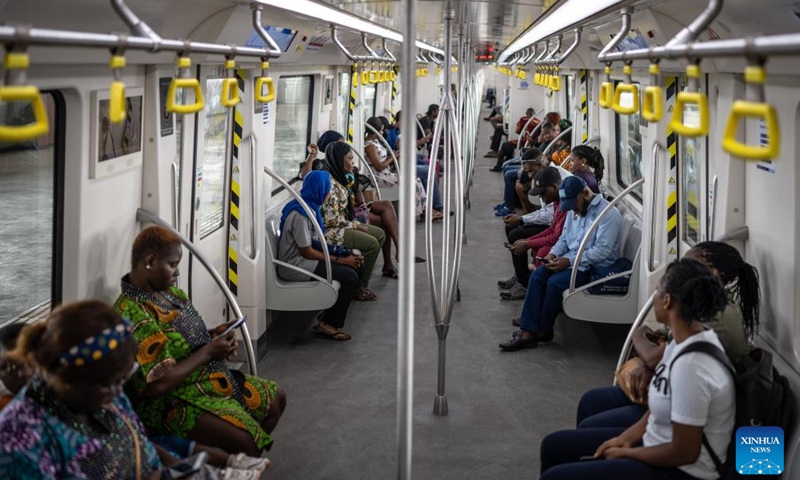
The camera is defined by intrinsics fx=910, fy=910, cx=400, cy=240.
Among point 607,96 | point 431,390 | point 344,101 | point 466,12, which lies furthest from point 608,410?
point 344,101

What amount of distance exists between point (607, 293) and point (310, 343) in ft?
7.54

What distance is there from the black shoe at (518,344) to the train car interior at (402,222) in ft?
0.04

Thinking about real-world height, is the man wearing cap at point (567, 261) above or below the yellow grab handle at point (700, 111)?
below

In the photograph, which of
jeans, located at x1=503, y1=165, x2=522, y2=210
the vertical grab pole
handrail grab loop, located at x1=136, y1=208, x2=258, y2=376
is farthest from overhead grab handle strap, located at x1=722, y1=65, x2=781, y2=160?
jeans, located at x1=503, y1=165, x2=522, y2=210

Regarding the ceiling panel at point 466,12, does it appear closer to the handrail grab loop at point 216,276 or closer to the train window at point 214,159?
the train window at point 214,159

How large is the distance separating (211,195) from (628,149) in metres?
4.98

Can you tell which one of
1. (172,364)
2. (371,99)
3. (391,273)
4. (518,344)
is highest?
(371,99)

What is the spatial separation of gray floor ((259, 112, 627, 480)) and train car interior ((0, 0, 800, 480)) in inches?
0.9

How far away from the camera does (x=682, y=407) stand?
321 centimetres

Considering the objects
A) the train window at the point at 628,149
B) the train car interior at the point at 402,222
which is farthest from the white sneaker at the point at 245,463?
the train window at the point at 628,149

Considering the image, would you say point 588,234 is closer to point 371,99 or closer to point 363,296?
point 363,296

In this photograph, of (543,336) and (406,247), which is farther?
(543,336)

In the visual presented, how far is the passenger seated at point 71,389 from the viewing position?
8.94ft

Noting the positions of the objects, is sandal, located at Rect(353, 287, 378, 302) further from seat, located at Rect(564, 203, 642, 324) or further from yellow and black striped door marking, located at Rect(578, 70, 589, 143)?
yellow and black striped door marking, located at Rect(578, 70, 589, 143)
